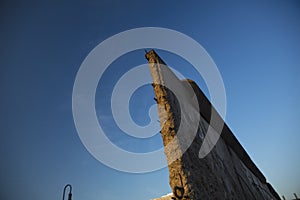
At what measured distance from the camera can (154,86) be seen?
180 centimetres

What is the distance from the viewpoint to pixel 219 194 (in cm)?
158

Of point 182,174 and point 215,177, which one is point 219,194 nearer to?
point 215,177

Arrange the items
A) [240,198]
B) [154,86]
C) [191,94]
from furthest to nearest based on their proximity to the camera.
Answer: [191,94] < [240,198] < [154,86]

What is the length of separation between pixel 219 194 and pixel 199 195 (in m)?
0.48

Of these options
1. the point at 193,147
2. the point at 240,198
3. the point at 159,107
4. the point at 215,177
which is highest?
the point at 159,107

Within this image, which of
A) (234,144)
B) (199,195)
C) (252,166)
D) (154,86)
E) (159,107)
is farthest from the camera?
(252,166)

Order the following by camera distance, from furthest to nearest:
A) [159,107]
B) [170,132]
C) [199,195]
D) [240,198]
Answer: [240,198]
[159,107]
[170,132]
[199,195]

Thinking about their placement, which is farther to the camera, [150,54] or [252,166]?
[252,166]

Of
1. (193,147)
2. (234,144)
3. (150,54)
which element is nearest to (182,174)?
(193,147)

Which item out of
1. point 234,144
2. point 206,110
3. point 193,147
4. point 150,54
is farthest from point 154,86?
point 234,144

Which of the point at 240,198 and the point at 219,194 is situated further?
the point at 240,198

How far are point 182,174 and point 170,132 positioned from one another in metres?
0.37

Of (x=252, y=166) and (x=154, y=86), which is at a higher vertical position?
(x=154, y=86)

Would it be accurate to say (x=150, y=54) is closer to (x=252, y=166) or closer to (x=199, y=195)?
(x=199, y=195)
